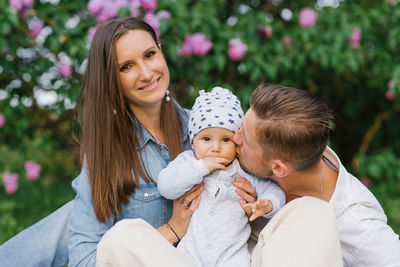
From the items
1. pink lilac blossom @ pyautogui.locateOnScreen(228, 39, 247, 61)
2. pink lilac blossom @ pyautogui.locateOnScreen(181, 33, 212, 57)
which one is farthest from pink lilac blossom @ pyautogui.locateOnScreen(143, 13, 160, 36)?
pink lilac blossom @ pyautogui.locateOnScreen(228, 39, 247, 61)

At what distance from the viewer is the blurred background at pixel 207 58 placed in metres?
3.02

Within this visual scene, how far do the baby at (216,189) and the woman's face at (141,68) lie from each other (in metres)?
0.27

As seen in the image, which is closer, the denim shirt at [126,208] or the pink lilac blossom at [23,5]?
the denim shirt at [126,208]

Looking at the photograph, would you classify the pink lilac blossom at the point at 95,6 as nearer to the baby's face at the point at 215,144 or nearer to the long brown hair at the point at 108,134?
the long brown hair at the point at 108,134

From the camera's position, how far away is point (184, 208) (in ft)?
6.30

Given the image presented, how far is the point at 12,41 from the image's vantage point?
3.08m

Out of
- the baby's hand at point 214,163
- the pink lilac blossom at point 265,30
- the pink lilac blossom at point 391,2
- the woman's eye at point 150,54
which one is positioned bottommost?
the baby's hand at point 214,163

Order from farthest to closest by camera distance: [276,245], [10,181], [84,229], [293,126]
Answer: [10,181]
[84,229]
[293,126]
[276,245]

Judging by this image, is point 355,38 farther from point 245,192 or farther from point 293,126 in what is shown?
point 245,192

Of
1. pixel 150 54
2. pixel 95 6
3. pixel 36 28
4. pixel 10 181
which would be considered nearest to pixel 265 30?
pixel 95 6

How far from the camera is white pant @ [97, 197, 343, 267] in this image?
155 cm

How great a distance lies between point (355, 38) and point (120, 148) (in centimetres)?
195

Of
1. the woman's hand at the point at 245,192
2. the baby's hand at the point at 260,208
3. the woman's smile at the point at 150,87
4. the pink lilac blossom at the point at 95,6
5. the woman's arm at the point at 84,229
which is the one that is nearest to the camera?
the baby's hand at the point at 260,208

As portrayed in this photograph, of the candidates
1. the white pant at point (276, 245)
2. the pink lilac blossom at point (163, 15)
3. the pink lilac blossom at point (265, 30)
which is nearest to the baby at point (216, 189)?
the white pant at point (276, 245)
